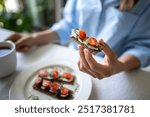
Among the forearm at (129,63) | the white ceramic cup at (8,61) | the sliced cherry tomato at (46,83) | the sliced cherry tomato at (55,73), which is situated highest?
the white ceramic cup at (8,61)

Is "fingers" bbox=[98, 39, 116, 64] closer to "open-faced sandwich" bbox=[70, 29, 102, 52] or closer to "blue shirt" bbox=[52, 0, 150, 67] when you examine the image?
"open-faced sandwich" bbox=[70, 29, 102, 52]

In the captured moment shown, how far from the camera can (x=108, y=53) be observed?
0.54 meters

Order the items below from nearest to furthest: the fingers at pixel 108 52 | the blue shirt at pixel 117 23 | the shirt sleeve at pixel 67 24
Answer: the fingers at pixel 108 52, the blue shirt at pixel 117 23, the shirt sleeve at pixel 67 24

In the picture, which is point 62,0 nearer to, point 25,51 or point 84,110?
point 25,51

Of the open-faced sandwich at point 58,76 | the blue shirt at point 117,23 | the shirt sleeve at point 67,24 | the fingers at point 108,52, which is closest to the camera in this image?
the fingers at point 108,52

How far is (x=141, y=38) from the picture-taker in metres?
0.75

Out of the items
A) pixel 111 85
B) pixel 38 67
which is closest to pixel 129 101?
pixel 111 85

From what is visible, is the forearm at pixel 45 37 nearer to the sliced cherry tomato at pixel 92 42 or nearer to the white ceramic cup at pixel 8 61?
the white ceramic cup at pixel 8 61

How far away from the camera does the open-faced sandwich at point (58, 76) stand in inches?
24.8

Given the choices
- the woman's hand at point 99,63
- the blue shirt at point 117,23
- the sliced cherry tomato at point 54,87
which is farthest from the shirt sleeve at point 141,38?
the sliced cherry tomato at point 54,87

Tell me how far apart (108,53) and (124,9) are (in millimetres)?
282

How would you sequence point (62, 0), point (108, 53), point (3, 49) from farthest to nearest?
point (62, 0), point (3, 49), point (108, 53)

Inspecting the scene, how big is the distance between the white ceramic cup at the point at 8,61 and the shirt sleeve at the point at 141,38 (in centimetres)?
36

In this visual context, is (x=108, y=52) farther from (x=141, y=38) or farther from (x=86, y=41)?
(x=141, y=38)
